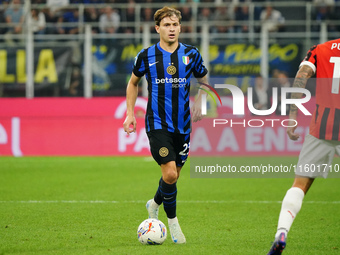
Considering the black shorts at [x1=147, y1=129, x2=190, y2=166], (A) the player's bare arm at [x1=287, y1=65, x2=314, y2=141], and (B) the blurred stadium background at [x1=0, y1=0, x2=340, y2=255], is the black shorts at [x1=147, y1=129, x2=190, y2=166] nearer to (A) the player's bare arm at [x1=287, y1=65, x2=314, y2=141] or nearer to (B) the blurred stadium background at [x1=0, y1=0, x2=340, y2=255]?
(A) the player's bare arm at [x1=287, y1=65, x2=314, y2=141]

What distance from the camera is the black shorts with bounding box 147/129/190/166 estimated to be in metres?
6.29

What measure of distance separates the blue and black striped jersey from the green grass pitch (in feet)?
3.96

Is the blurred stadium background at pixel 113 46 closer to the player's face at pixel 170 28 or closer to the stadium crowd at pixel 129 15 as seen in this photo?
the stadium crowd at pixel 129 15

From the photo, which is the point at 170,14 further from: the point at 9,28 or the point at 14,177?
the point at 9,28

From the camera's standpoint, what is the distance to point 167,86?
21.0ft

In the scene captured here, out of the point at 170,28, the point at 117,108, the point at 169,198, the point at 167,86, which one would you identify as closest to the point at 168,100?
the point at 167,86

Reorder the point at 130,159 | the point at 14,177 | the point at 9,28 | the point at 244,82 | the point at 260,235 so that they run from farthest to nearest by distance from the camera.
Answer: the point at 9,28 → the point at 244,82 → the point at 130,159 → the point at 14,177 → the point at 260,235

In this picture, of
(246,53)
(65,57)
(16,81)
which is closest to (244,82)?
(246,53)

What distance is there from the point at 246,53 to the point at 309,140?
1278cm

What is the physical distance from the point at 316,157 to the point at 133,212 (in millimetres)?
3808

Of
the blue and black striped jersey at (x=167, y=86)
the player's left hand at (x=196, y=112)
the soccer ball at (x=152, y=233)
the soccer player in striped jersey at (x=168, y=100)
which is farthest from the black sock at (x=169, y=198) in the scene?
the player's left hand at (x=196, y=112)

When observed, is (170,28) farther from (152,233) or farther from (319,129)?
(152,233)

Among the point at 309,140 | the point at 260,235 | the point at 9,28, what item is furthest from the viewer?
the point at 9,28

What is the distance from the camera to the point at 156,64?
21.1ft
